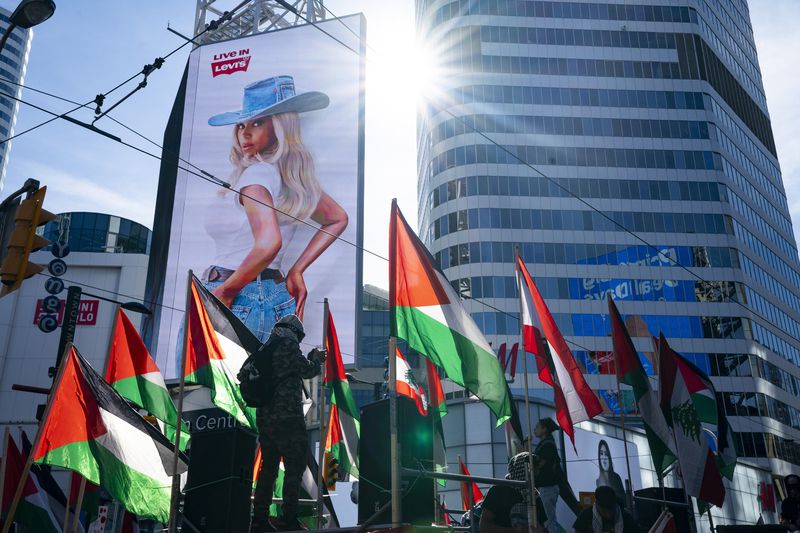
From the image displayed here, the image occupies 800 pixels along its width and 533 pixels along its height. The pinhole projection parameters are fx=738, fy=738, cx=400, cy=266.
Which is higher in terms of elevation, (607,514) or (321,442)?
(321,442)

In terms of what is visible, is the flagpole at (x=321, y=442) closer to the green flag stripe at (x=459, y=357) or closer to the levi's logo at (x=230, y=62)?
the green flag stripe at (x=459, y=357)

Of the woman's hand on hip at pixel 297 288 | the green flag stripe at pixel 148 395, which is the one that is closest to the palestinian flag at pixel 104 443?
the green flag stripe at pixel 148 395

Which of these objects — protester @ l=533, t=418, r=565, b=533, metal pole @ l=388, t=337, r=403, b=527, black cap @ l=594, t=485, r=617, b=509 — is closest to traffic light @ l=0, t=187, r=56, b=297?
metal pole @ l=388, t=337, r=403, b=527

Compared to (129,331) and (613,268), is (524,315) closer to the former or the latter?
(129,331)

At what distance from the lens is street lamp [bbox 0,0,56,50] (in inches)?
361

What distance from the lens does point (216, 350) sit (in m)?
9.35

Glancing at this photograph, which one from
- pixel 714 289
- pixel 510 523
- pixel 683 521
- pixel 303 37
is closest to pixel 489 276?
pixel 714 289

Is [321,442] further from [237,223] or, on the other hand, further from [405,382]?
[237,223]

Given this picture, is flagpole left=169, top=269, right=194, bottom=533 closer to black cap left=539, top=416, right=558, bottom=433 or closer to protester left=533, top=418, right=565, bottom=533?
protester left=533, top=418, right=565, bottom=533

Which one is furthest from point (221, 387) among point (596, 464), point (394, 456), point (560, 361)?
point (596, 464)

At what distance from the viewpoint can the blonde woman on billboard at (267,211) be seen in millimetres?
33750

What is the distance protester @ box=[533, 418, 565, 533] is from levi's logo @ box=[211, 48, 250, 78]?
33.6 metres

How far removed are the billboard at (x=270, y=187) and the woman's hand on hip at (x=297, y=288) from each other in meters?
0.05

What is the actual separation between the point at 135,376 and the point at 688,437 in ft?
27.6
